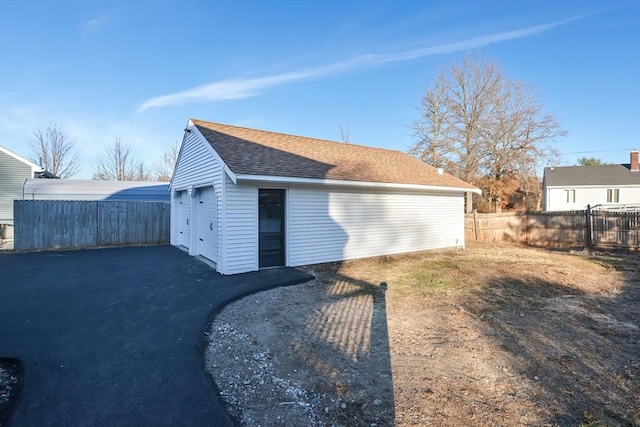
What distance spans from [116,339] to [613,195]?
1525 inches

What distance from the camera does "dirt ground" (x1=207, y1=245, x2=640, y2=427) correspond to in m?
2.65

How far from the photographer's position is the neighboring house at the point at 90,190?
16828 mm

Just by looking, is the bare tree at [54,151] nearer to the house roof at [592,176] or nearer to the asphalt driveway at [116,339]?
the asphalt driveway at [116,339]

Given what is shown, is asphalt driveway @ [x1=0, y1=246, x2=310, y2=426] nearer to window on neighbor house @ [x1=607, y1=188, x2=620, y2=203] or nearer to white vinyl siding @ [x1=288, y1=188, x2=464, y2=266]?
white vinyl siding @ [x1=288, y1=188, x2=464, y2=266]

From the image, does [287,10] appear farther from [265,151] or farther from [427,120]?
[427,120]

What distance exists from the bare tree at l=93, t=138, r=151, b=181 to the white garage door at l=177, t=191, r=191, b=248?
3042cm

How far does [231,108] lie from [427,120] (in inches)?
578

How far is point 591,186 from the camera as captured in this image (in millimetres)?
29484

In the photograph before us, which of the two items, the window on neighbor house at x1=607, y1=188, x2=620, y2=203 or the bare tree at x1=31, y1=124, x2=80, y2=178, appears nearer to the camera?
the window on neighbor house at x1=607, y1=188, x2=620, y2=203

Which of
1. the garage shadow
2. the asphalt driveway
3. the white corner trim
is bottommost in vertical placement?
the garage shadow

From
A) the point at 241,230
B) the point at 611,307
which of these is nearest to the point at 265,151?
the point at 241,230

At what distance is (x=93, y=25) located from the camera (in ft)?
33.0

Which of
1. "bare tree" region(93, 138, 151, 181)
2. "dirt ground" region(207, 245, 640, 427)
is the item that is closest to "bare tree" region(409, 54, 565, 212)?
"dirt ground" region(207, 245, 640, 427)

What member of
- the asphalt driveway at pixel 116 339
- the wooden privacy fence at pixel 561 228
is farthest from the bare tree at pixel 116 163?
the wooden privacy fence at pixel 561 228
